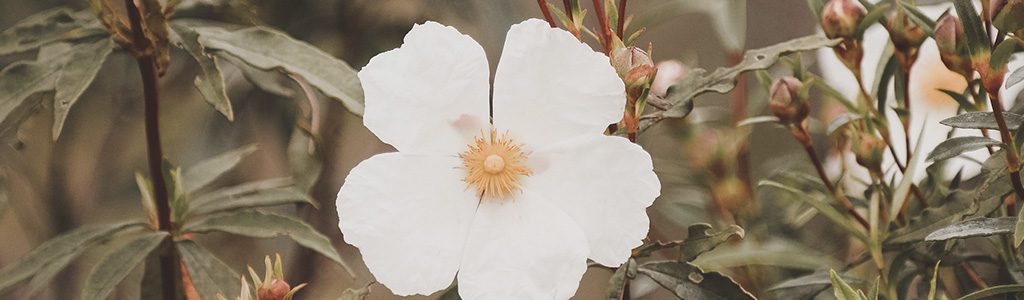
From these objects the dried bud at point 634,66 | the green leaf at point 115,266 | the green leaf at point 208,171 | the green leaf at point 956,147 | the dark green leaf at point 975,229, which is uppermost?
the dried bud at point 634,66

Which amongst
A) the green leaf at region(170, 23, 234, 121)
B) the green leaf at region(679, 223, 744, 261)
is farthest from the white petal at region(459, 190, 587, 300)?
the green leaf at region(170, 23, 234, 121)

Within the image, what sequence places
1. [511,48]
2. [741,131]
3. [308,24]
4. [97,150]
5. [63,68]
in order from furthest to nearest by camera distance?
[97,150] < [308,24] < [741,131] < [63,68] < [511,48]

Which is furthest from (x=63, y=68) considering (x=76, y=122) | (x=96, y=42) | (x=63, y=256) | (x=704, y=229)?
(x=76, y=122)

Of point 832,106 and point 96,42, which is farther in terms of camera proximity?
point 832,106

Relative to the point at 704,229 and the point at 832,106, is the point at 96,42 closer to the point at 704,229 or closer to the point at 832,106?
the point at 704,229

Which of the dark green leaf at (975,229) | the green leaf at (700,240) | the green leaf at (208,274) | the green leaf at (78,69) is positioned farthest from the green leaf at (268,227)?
the dark green leaf at (975,229)

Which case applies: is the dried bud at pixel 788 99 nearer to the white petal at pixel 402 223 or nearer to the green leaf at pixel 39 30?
the white petal at pixel 402 223
